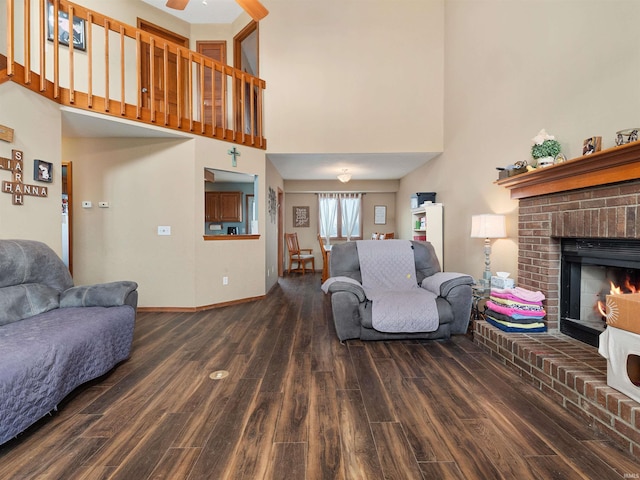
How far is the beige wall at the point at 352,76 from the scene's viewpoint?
4.44m

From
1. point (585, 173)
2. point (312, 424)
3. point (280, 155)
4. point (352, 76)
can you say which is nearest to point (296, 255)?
point (280, 155)

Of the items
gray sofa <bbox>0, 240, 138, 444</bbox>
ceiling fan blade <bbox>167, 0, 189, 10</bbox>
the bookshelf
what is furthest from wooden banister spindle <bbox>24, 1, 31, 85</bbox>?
the bookshelf

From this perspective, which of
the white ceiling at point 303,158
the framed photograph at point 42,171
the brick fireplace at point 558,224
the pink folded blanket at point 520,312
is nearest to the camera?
the brick fireplace at point 558,224

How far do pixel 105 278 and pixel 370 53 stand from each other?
198 inches

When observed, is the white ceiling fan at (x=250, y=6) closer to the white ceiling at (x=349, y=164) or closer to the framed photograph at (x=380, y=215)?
the white ceiling at (x=349, y=164)

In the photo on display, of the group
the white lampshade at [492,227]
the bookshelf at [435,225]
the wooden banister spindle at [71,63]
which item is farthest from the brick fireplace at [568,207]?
the wooden banister spindle at [71,63]

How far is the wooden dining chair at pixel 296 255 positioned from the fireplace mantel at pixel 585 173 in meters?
4.91

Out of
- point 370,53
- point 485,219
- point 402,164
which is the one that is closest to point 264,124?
point 370,53

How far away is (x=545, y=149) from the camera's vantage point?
2250 mm

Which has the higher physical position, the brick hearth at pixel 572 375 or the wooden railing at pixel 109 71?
the wooden railing at pixel 109 71

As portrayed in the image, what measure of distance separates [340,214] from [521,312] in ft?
18.0

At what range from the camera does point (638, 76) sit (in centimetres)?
169

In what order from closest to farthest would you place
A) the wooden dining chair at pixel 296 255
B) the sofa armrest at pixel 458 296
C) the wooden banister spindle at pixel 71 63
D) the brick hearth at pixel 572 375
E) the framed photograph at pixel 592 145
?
the brick hearth at pixel 572 375, the framed photograph at pixel 592 145, the sofa armrest at pixel 458 296, the wooden banister spindle at pixel 71 63, the wooden dining chair at pixel 296 255

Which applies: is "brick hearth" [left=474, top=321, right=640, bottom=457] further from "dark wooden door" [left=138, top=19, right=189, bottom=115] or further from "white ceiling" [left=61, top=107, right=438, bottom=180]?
"dark wooden door" [left=138, top=19, right=189, bottom=115]
